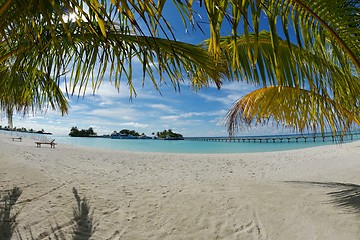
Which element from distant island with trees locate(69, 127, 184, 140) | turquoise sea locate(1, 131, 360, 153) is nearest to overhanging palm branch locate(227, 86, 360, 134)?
turquoise sea locate(1, 131, 360, 153)

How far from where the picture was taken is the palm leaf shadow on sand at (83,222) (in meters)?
3.05

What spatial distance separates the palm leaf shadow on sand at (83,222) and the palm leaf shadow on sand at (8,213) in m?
0.74

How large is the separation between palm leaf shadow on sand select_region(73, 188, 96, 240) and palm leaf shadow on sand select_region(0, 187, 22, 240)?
736 mm

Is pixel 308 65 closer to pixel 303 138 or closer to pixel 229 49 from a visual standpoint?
pixel 229 49

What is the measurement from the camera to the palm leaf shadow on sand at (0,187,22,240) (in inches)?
115

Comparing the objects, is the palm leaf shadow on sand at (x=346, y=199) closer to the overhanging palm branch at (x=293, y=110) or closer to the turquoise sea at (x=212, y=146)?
the overhanging palm branch at (x=293, y=110)

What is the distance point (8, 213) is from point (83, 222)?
1121mm

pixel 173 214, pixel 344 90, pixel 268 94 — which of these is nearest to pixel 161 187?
pixel 173 214

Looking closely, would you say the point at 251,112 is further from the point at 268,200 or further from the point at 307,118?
the point at 268,200

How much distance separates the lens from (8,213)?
346 cm

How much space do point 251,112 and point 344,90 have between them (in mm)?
1310

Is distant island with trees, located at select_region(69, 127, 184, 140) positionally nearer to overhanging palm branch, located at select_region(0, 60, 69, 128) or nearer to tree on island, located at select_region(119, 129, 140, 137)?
tree on island, located at select_region(119, 129, 140, 137)

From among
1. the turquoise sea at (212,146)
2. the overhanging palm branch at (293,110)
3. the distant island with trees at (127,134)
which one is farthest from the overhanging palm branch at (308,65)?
the distant island with trees at (127,134)

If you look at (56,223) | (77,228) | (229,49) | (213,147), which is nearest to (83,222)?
(77,228)
